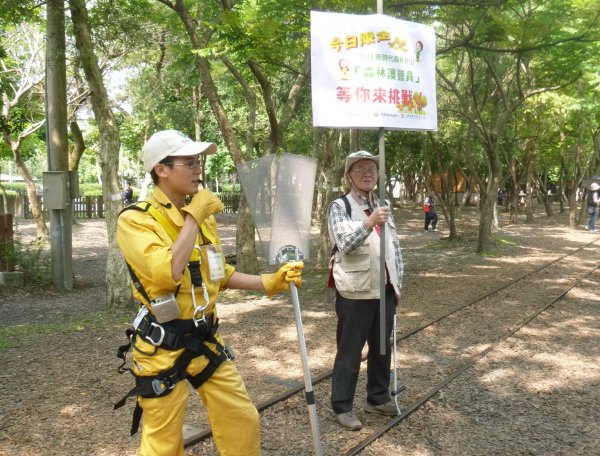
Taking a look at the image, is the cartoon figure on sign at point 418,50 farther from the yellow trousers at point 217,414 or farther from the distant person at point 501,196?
the distant person at point 501,196

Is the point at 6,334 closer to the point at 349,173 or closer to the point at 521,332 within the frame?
the point at 349,173

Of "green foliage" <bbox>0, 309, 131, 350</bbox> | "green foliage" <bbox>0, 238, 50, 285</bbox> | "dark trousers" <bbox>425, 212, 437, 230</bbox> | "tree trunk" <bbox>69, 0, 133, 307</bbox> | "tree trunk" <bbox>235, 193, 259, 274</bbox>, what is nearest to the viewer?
"green foliage" <bbox>0, 309, 131, 350</bbox>

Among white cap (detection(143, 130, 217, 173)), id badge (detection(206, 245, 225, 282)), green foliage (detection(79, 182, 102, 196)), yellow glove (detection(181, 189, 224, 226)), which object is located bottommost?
id badge (detection(206, 245, 225, 282))

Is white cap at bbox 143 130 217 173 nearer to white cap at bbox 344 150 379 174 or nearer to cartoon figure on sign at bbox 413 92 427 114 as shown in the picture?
white cap at bbox 344 150 379 174

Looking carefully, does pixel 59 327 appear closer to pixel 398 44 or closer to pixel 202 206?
pixel 398 44

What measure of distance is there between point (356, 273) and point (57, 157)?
895cm

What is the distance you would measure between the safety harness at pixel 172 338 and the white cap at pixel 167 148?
0.22m

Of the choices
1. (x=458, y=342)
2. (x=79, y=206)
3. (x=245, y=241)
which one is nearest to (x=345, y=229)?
(x=458, y=342)

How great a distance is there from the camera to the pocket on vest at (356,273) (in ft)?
14.4

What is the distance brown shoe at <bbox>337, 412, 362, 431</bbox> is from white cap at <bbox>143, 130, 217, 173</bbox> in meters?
2.61

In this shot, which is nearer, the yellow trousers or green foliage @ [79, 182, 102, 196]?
the yellow trousers

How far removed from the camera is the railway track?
4.81 metres

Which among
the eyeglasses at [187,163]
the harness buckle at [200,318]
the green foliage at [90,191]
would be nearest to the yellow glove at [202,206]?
the eyeglasses at [187,163]

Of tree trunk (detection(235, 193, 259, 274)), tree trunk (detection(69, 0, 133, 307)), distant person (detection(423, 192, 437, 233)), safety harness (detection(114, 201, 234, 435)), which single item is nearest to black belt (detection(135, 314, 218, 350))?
safety harness (detection(114, 201, 234, 435))
